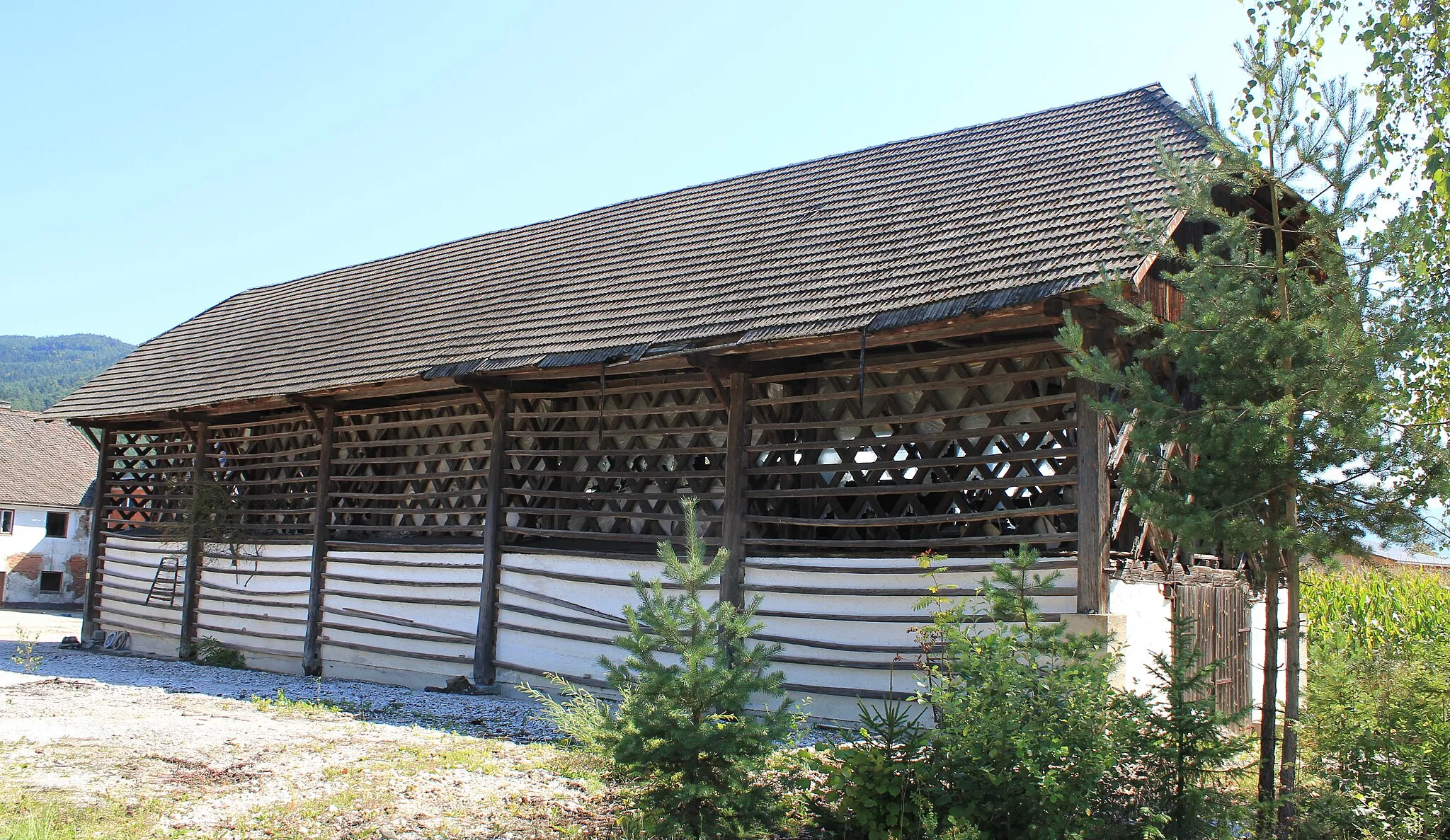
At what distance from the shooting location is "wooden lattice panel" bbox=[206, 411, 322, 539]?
13.9 meters

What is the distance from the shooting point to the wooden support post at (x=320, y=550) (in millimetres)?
13430

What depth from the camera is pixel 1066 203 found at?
891 centimetres

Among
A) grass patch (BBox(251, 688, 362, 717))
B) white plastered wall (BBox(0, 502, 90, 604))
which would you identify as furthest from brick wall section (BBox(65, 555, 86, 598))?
grass patch (BBox(251, 688, 362, 717))

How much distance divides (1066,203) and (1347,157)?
130 inches

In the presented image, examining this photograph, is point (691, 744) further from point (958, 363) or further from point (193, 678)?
point (193, 678)

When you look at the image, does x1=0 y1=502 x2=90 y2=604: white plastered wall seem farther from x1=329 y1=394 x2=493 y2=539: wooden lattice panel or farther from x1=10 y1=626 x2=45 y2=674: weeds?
x1=329 y1=394 x2=493 y2=539: wooden lattice panel

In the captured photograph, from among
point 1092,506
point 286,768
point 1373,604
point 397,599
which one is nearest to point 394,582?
point 397,599

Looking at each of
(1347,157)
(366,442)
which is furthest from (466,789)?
(366,442)

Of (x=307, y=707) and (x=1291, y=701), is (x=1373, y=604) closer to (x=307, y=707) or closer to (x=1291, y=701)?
(x=1291, y=701)

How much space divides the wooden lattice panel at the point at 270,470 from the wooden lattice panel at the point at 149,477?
2.35 feet

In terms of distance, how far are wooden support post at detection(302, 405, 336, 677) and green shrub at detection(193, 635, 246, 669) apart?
5.19 ft

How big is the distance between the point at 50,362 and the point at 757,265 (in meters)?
160

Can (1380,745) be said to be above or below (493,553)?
below

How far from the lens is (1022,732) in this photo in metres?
4.94
